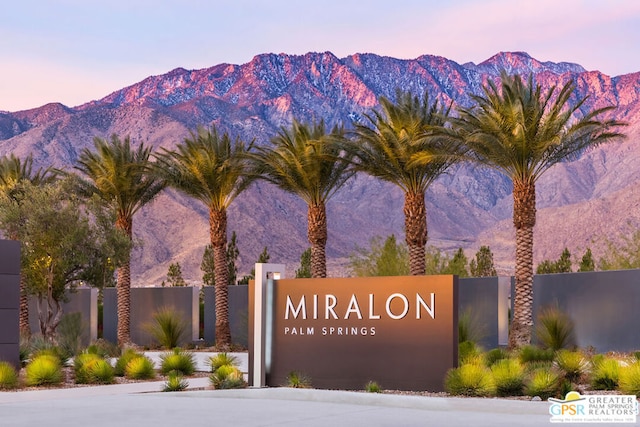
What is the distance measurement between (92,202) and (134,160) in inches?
235

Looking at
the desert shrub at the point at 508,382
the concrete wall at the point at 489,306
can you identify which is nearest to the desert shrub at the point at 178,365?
the desert shrub at the point at 508,382

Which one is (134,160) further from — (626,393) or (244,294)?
(626,393)

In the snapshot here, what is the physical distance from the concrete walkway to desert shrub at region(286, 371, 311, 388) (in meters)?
1.79

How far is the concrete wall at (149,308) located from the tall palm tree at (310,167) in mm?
7139

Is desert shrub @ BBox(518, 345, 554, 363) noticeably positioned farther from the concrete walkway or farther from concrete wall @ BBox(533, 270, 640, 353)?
concrete wall @ BBox(533, 270, 640, 353)

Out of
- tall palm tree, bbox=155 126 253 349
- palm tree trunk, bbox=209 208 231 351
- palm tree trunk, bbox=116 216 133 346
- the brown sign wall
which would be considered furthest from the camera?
palm tree trunk, bbox=116 216 133 346

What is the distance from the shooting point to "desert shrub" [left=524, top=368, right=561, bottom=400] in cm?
1714

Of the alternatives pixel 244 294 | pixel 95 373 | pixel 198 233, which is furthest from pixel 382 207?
pixel 95 373

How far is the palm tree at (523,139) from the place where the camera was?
34188 mm

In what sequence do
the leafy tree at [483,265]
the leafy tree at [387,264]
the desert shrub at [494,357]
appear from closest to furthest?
the desert shrub at [494,357]
the leafy tree at [387,264]
the leafy tree at [483,265]

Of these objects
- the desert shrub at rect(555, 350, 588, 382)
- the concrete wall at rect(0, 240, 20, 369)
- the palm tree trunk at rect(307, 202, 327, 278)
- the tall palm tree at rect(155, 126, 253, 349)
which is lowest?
the desert shrub at rect(555, 350, 588, 382)

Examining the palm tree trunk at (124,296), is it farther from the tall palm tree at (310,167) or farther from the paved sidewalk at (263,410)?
the paved sidewalk at (263,410)

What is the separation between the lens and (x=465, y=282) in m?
39.5

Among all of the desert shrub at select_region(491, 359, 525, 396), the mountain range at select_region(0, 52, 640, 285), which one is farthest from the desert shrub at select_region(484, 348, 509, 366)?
the mountain range at select_region(0, 52, 640, 285)
